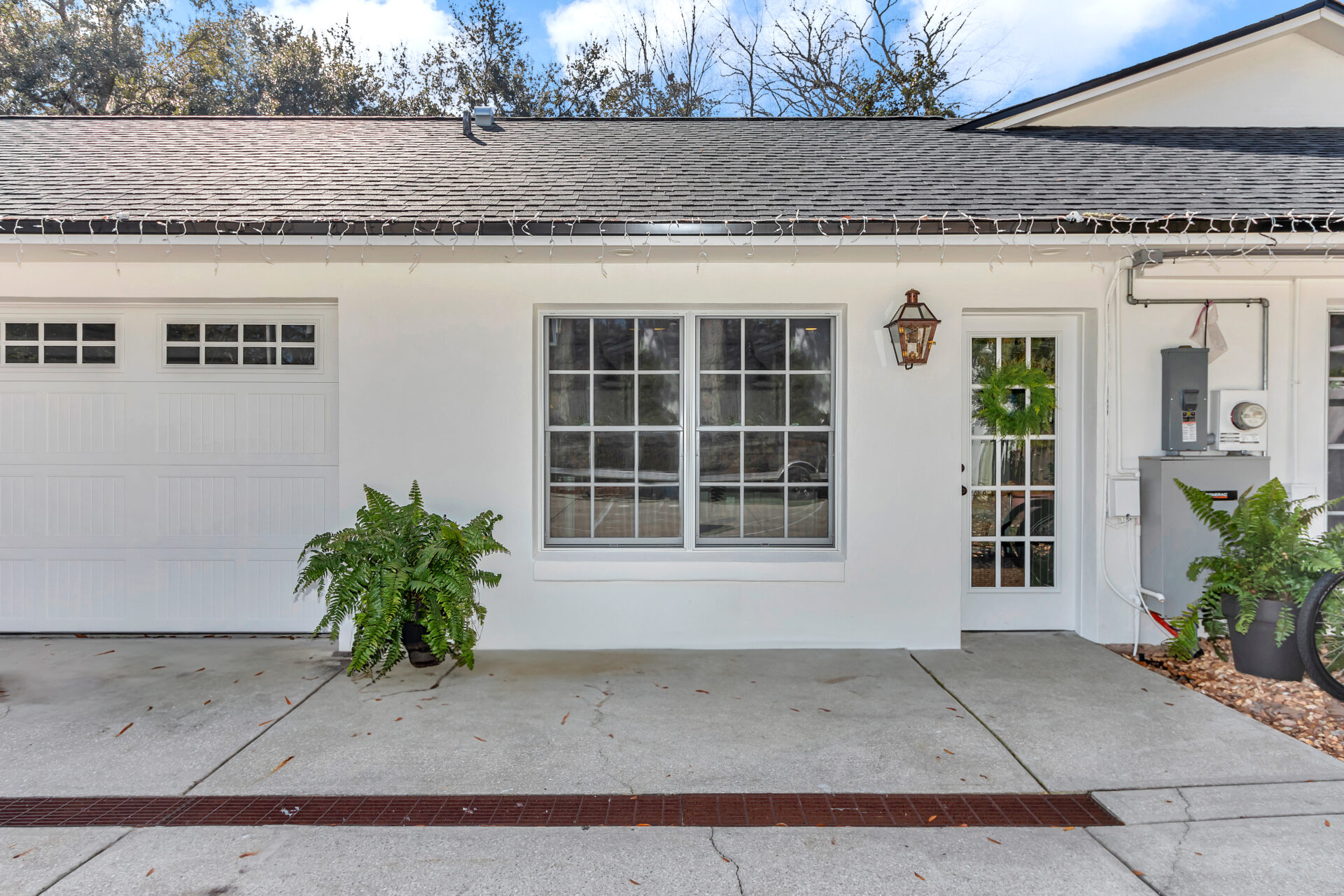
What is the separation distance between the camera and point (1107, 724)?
383cm

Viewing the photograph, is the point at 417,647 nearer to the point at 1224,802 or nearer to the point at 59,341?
the point at 59,341

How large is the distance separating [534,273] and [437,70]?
17.7 m

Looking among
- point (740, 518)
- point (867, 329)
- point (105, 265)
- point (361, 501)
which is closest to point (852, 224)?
point (867, 329)

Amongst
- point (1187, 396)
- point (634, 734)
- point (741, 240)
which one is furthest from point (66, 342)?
point (1187, 396)

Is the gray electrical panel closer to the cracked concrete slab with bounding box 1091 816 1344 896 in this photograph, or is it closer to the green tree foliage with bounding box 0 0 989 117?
the cracked concrete slab with bounding box 1091 816 1344 896

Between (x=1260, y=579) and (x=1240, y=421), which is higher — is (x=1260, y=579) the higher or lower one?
the lower one

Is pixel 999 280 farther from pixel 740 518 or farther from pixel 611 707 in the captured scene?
pixel 611 707

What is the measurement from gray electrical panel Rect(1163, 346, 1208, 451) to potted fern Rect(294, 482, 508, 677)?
174 inches

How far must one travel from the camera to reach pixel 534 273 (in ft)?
16.5

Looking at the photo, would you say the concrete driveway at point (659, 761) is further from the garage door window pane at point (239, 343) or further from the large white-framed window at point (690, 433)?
the garage door window pane at point (239, 343)

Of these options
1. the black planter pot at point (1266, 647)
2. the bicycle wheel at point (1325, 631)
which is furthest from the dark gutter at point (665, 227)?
the black planter pot at point (1266, 647)

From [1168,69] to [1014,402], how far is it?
3635mm

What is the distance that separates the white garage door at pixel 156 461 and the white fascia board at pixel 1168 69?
6.08 metres

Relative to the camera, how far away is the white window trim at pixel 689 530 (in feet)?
16.6
